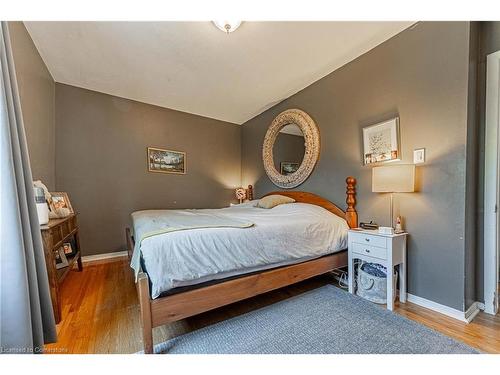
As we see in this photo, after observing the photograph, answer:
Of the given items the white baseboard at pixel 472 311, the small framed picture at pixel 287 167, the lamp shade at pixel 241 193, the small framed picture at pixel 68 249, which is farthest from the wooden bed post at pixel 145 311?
the lamp shade at pixel 241 193

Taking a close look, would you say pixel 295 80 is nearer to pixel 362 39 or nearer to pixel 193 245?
pixel 362 39

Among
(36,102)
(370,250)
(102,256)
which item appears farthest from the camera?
(102,256)

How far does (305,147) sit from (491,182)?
1.79m

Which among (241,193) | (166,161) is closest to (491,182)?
(241,193)

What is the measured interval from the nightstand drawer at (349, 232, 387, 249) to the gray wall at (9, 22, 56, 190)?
3284mm

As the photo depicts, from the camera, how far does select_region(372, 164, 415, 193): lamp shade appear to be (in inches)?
69.2

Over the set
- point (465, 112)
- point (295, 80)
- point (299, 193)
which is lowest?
point (299, 193)

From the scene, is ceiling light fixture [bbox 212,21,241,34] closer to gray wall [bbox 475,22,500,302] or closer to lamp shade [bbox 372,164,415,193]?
lamp shade [bbox 372,164,415,193]

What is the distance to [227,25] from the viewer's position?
5.96 ft

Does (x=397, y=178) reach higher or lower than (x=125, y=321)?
higher

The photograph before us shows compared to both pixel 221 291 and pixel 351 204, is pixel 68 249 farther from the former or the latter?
pixel 351 204

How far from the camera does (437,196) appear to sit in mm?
1768
